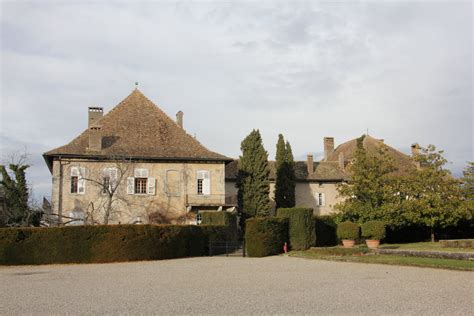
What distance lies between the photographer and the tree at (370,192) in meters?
34.7

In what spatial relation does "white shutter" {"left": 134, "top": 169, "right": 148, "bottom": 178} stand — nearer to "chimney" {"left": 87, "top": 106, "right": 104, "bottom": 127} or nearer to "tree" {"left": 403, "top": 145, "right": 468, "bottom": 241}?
"chimney" {"left": 87, "top": 106, "right": 104, "bottom": 127}

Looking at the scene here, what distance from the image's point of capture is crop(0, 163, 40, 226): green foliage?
2892 cm

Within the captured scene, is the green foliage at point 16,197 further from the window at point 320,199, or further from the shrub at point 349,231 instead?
the window at point 320,199

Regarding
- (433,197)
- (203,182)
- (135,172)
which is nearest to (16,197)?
(135,172)

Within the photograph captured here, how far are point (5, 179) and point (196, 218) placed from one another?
13.1 m

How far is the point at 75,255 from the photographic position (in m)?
22.2

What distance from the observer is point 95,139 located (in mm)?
35875

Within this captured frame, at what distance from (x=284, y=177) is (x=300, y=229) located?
16.2m

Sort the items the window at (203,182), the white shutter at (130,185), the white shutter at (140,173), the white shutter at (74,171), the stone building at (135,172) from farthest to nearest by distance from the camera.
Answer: the window at (203,182)
the white shutter at (140,173)
the white shutter at (130,185)
the white shutter at (74,171)
the stone building at (135,172)

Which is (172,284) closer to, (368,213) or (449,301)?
(449,301)

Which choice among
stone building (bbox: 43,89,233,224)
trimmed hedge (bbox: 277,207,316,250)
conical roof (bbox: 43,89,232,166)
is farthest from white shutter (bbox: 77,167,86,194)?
trimmed hedge (bbox: 277,207,316,250)

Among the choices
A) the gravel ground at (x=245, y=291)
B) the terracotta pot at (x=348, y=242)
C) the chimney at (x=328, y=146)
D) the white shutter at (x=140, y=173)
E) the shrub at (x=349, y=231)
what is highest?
the chimney at (x=328, y=146)

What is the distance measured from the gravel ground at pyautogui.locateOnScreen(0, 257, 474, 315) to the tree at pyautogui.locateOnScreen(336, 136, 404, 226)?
17.5 m

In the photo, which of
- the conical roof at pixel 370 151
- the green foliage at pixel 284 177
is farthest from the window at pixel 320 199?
the conical roof at pixel 370 151
